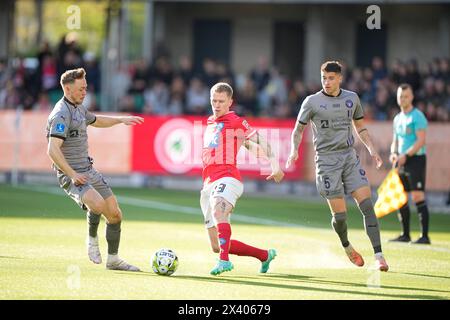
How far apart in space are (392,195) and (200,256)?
438 centimetres

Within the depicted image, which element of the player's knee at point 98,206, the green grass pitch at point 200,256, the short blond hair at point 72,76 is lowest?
the green grass pitch at point 200,256

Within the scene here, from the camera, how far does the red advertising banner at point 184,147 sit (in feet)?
83.3

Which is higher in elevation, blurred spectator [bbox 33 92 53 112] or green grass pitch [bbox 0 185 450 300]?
blurred spectator [bbox 33 92 53 112]

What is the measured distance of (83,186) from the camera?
1182 centimetres

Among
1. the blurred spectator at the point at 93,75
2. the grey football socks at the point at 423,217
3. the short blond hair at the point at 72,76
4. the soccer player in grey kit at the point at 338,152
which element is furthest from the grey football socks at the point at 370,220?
the blurred spectator at the point at 93,75

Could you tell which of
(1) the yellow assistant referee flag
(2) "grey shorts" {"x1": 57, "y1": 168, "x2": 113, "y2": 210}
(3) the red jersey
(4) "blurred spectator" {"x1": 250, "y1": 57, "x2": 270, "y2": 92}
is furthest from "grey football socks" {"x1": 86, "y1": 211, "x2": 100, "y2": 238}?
(4) "blurred spectator" {"x1": 250, "y1": 57, "x2": 270, "y2": 92}

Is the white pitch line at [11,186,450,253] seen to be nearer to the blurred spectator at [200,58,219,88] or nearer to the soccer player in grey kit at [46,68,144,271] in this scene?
the soccer player in grey kit at [46,68,144,271]

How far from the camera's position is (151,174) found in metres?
26.4

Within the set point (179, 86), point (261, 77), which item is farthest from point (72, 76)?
point (261, 77)

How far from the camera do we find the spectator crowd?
27.8 meters

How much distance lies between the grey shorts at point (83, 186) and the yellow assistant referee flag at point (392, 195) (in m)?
6.01

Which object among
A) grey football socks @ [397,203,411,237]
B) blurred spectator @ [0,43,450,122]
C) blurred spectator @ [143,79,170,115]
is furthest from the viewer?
blurred spectator @ [143,79,170,115]

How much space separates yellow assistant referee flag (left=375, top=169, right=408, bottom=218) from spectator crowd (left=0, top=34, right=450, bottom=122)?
33.6 feet

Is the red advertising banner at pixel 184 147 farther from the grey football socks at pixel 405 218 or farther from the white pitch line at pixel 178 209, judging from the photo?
the grey football socks at pixel 405 218
